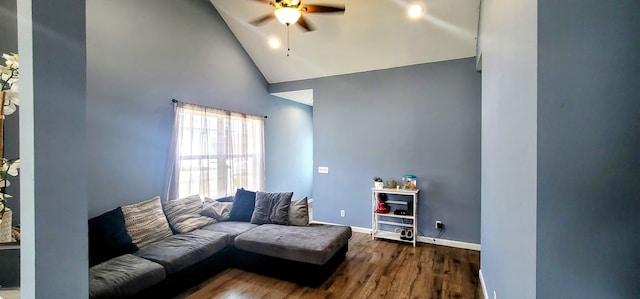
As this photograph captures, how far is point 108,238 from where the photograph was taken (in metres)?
2.49

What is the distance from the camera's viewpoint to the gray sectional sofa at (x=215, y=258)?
218 cm

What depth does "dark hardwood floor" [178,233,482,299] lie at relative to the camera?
2.57 meters

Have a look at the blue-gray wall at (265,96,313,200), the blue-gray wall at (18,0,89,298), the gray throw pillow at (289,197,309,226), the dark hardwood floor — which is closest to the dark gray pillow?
the gray throw pillow at (289,197,309,226)

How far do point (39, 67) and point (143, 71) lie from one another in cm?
293

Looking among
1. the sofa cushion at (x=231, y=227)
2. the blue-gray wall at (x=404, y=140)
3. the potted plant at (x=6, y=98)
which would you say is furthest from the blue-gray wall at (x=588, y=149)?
the blue-gray wall at (x=404, y=140)

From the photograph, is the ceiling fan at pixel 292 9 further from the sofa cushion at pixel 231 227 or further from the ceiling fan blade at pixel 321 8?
the sofa cushion at pixel 231 227

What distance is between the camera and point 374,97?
14.5 feet

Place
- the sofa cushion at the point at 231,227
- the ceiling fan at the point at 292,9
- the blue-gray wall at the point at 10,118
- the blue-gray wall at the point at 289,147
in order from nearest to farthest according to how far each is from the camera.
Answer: the blue-gray wall at the point at 10,118 → the ceiling fan at the point at 292,9 → the sofa cushion at the point at 231,227 → the blue-gray wall at the point at 289,147

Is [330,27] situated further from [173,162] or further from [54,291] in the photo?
[54,291]

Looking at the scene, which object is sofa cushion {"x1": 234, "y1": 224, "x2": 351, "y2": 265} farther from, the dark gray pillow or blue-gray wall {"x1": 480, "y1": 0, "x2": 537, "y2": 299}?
blue-gray wall {"x1": 480, "y1": 0, "x2": 537, "y2": 299}

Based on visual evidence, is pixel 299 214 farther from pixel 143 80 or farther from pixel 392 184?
pixel 143 80

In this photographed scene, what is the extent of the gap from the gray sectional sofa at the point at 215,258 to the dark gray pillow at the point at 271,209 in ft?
0.35

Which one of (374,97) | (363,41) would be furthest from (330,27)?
(374,97)

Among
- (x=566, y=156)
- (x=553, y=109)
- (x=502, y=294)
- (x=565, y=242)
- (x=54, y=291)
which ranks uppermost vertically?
(x=553, y=109)
